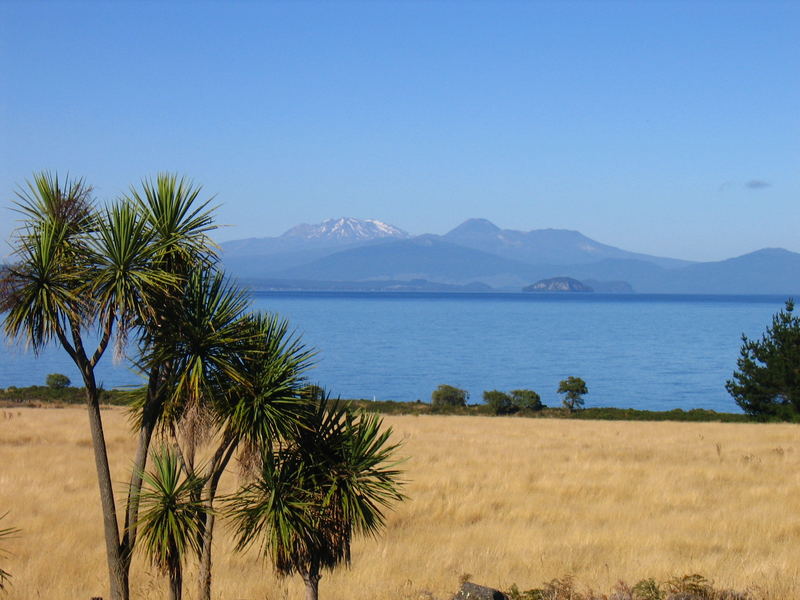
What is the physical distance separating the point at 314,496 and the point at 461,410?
135 feet

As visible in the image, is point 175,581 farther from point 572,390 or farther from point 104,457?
point 572,390

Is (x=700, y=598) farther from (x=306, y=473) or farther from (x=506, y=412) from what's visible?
(x=506, y=412)

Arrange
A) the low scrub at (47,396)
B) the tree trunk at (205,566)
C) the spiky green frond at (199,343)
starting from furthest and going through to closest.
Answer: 1. the low scrub at (47,396)
2. the tree trunk at (205,566)
3. the spiky green frond at (199,343)

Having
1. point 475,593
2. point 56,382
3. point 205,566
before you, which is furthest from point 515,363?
point 205,566

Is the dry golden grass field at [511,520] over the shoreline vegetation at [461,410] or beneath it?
over

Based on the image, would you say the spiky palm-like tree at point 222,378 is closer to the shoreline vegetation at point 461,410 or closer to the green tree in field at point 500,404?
the shoreline vegetation at point 461,410

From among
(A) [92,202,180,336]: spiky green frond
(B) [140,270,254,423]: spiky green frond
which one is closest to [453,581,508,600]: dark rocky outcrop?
(B) [140,270,254,423]: spiky green frond

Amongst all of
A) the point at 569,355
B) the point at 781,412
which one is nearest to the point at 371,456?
the point at 781,412

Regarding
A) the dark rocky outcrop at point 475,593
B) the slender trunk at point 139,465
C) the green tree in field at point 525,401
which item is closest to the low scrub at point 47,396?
the green tree in field at point 525,401

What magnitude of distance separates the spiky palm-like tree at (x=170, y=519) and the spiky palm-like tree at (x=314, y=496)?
19.2 inches

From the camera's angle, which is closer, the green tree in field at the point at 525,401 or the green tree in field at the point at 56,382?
the green tree in field at the point at 56,382

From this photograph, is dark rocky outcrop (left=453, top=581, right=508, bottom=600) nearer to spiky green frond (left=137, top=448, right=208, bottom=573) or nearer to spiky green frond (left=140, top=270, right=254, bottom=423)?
spiky green frond (left=137, top=448, right=208, bottom=573)

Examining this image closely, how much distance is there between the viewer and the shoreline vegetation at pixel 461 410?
1678 inches

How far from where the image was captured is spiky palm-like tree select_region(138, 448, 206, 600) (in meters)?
6.85
